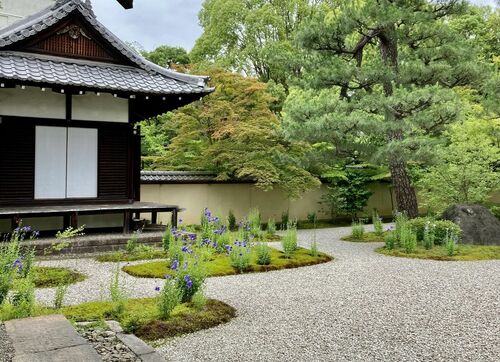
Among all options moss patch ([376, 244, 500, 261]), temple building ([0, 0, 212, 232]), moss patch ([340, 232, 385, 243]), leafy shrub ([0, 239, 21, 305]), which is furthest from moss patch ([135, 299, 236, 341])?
moss patch ([340, 232, 385, 243])

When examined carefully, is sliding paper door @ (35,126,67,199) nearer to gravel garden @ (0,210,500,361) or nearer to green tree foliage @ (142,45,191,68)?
gravel garden @ (0,210,500,361)

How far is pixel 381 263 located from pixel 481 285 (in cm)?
207

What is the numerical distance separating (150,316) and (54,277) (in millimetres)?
2883

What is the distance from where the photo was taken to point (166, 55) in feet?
90.8

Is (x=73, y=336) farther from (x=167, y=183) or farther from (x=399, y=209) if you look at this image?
(x=167, y=183)

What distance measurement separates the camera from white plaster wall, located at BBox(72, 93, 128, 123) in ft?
32.4

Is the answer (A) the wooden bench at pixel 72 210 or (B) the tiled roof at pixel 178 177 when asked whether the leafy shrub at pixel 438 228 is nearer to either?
(A) the wooden bench at pixel 72 210

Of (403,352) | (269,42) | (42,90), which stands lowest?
(403,352)

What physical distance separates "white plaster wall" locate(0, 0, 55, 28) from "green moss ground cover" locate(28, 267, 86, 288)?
28.0ft

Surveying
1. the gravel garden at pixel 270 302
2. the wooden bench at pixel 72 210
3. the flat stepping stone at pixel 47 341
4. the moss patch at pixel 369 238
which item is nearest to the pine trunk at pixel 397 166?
the moss patch at pixel 369 238

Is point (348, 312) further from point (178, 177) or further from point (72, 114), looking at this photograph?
point (178, 177)

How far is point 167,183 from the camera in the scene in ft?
48.0

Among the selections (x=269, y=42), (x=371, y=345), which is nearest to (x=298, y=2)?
(x=269, y=42)

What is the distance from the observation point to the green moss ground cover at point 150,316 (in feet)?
13.8
